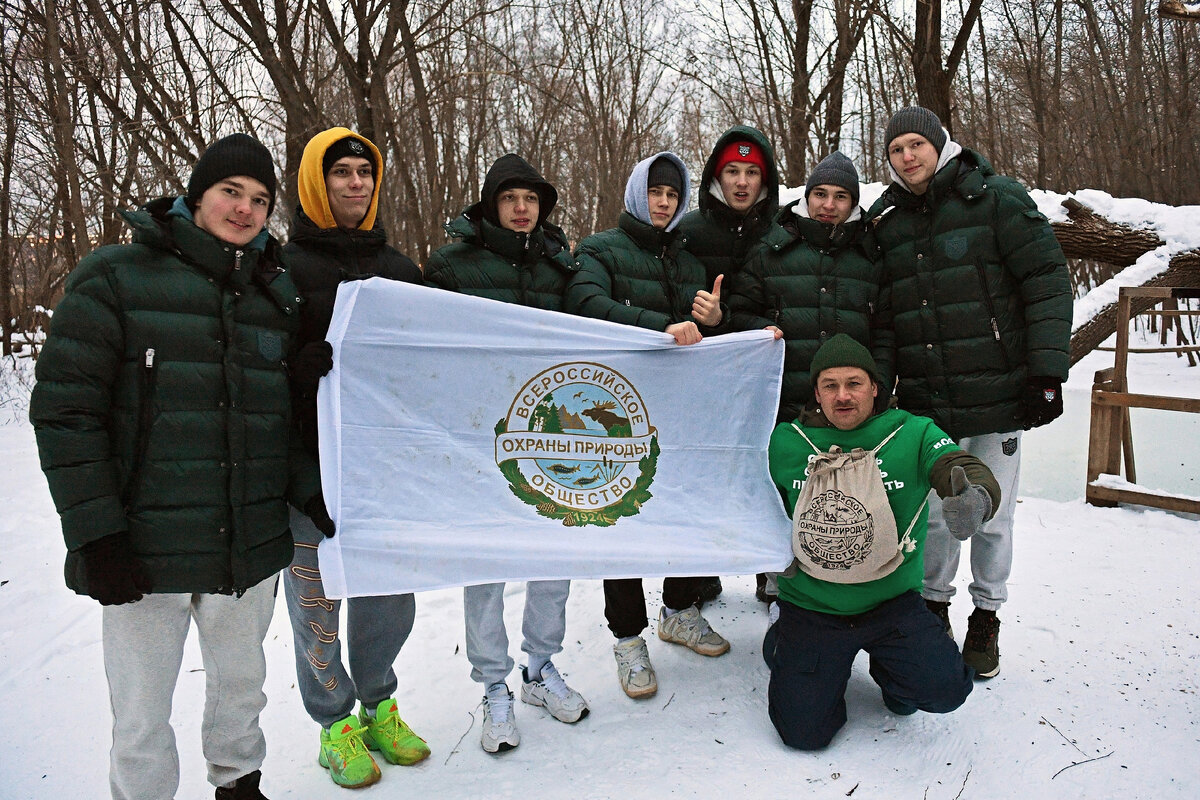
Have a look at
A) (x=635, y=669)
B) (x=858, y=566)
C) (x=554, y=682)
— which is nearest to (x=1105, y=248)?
(x=858, y=566)

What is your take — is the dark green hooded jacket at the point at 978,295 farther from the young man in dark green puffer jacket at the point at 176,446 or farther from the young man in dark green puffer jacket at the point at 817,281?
the young man in dark green puffer jacket at the point at 176,446

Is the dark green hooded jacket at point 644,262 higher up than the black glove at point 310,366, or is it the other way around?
the dark green hooded jacket at point 644,262

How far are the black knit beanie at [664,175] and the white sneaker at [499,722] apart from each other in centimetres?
217

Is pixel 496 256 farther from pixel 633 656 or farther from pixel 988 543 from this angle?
pixel 988 543

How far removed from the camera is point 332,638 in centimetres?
258

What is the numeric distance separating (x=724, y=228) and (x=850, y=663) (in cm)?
197

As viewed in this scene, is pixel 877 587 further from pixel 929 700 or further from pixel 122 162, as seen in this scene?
pixel 122 162

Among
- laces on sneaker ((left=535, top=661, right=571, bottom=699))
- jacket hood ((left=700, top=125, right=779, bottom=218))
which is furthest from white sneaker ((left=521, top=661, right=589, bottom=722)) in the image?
jacket hood ((left=700, top=125, right=779, bottom=218))

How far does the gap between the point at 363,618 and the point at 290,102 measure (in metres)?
6.20

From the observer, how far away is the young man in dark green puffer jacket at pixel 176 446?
1934 mm

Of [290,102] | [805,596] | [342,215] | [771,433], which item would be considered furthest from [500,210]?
[290,102]

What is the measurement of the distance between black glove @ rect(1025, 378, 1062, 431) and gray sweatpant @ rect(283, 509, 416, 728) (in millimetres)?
2570

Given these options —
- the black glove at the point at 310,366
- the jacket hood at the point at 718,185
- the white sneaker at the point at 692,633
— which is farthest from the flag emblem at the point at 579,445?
the jacket hood at the point at 718,185

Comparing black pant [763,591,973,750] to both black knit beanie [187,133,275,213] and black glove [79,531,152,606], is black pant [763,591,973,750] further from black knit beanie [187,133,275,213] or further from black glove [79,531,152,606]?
black knit beanie [187,133,275,213]
